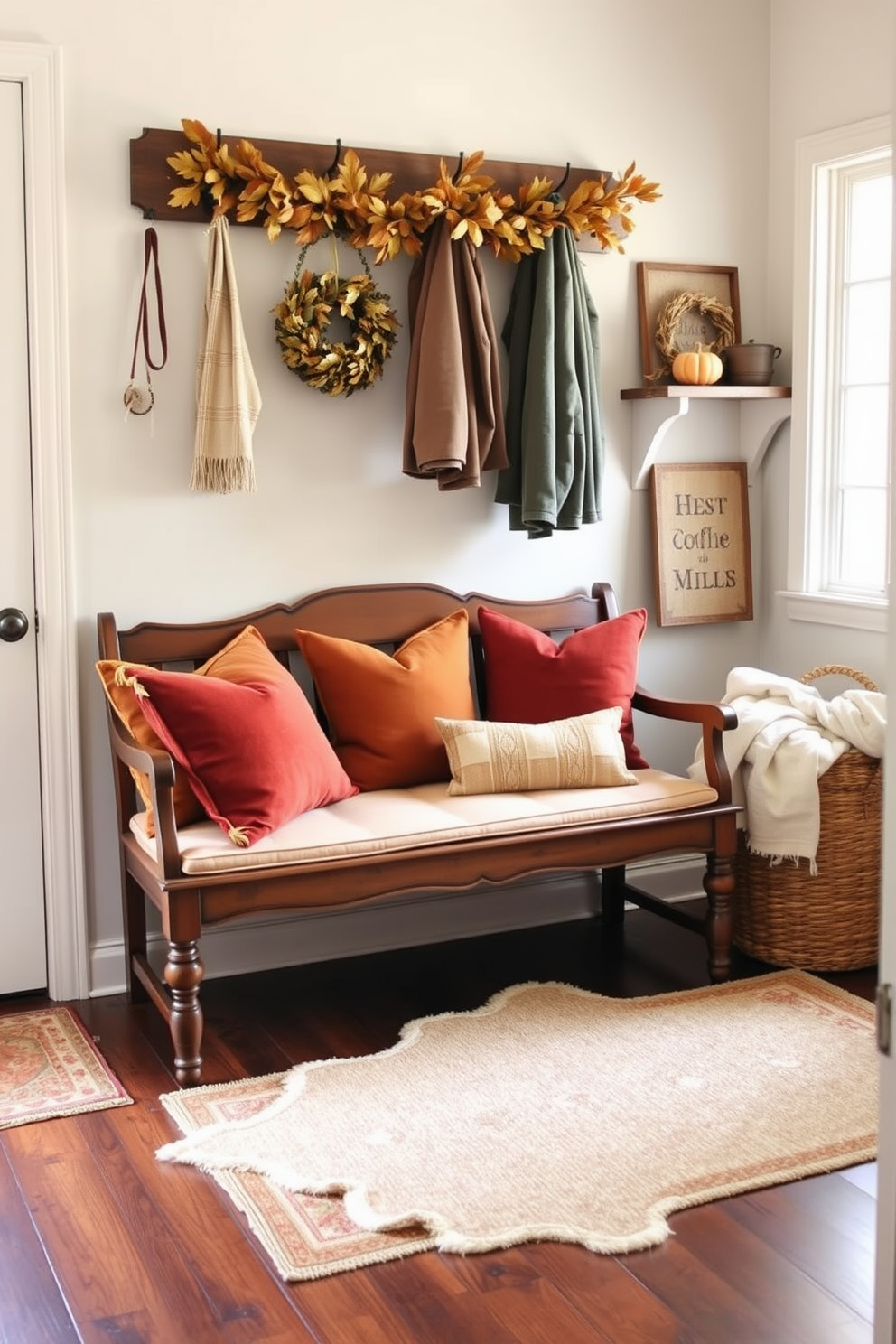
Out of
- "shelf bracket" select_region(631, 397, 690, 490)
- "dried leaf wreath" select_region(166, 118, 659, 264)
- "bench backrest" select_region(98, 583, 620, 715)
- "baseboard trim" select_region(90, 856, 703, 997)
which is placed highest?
"dried leaf wreath" select_region(166, 118, 659, 264)

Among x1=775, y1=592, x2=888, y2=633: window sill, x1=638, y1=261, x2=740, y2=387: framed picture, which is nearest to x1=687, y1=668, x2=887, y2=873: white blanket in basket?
x1=775, y1=592, x2=888, y2=633: window sill

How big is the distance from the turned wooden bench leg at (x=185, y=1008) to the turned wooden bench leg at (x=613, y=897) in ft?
4.54

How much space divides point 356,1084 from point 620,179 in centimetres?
247

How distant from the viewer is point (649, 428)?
13.0 feet

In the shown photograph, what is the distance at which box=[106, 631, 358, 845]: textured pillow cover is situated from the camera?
9.93 feet

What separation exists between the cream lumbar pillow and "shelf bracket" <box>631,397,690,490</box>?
87cm

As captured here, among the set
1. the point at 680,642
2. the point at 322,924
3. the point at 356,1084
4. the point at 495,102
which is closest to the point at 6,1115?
the point at 356,1084

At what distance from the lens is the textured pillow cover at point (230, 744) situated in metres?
3.03

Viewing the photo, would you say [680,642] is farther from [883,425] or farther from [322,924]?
[322,924]

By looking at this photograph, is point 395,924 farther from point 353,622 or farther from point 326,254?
point 326,254

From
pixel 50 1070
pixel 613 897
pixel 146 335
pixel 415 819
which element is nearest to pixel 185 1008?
pixel 50 1070

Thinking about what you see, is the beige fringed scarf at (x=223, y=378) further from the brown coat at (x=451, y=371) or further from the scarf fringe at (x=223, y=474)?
the brown coat at (x=451, y=371)

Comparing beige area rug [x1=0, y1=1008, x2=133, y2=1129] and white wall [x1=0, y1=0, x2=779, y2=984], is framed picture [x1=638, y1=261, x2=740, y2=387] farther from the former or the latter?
beige area rug [x1=0, y1=1008, x2=133, y2=1129]

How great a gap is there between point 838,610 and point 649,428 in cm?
73
